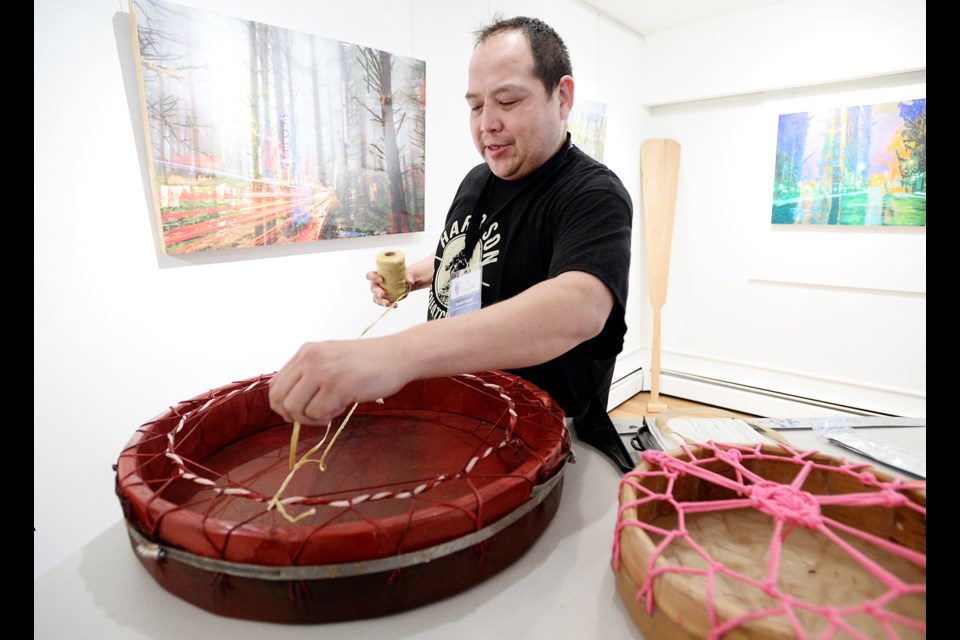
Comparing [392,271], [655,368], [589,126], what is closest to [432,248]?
[392,271]

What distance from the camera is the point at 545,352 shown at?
2.78 feet

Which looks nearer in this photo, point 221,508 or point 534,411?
point 221,508

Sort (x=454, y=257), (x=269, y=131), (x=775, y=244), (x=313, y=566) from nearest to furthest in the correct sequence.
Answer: (x=313, y=566) < (x=454, y=257) < (x=269, y=131) < (x=775, y=244)

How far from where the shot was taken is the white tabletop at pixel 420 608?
63cm

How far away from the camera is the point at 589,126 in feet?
11.8

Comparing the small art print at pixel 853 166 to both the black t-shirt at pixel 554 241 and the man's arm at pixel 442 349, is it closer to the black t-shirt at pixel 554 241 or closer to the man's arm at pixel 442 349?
the black t-shirt at pixel 554 241

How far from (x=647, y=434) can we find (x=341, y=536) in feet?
2.34

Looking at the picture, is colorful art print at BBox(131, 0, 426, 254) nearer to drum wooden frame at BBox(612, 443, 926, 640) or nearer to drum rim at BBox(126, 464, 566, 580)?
drum rim at BBox(126, 464, 566, 580)

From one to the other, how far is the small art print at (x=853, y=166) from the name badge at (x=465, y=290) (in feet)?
10.3

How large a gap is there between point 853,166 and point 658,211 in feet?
4.23

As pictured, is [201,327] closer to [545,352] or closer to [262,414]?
[262,414]

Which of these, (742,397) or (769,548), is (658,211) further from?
(769,548)

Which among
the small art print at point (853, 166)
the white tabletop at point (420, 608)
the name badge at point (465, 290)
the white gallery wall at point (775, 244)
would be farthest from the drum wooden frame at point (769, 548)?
the white gallery wall at point (775, 244)

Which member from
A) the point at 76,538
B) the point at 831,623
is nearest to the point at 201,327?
the point at 76,538
